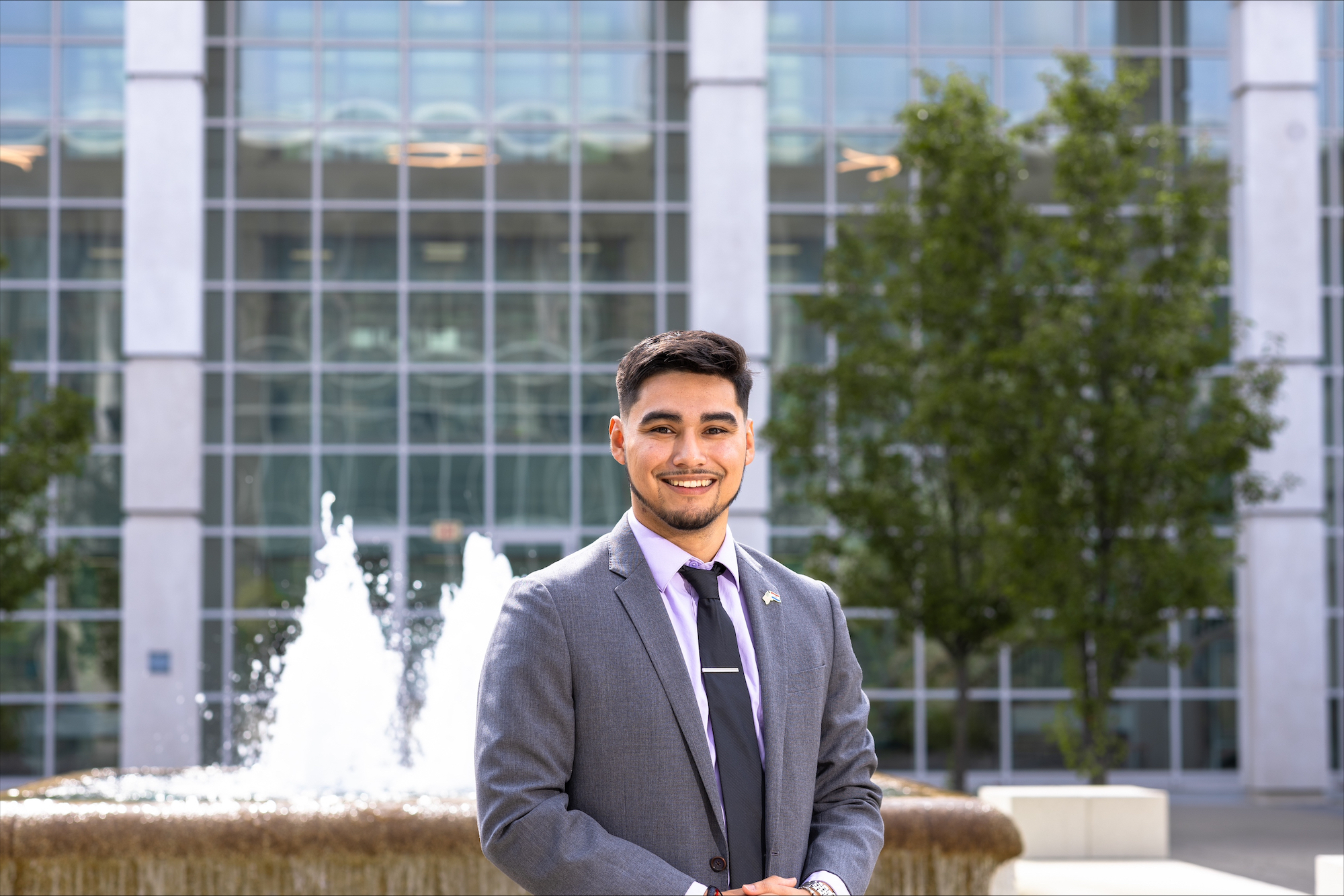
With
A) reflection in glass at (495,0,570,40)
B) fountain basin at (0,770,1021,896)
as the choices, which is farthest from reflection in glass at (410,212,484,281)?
fountain basin at (0,770,1021,896)

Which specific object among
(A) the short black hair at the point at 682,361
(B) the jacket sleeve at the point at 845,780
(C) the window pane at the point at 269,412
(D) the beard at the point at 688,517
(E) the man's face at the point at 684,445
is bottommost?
(B) the jacket sleeve at the point at 845,780

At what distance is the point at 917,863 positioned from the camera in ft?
23.1

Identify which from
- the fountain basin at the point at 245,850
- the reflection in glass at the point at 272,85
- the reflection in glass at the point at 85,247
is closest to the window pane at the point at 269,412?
the reflection in glass at the point at 85,247

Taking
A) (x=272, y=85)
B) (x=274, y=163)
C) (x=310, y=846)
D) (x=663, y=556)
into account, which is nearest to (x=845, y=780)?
(x=663, y=556)

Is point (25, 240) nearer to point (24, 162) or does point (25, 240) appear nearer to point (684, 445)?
point (24, 162)

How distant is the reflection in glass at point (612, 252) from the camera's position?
20.3 meters

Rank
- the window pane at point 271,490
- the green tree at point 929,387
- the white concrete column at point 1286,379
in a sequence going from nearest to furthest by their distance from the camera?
the green tree at point 929,387 → the white concrete column at point 1286,379 → the window pane at point 271,490

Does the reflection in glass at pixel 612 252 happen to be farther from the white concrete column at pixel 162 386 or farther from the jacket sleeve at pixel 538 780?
the jacket sleeve at pixel 538 780

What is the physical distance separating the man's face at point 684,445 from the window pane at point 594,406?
1726 cm

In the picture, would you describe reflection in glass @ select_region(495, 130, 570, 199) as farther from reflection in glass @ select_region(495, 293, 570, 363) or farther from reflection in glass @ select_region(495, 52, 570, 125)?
reflection in glass @ select_region(495, 293, 570, 363)

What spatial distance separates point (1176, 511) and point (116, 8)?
1522cm

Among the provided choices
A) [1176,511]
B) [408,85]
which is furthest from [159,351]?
[1176,511]

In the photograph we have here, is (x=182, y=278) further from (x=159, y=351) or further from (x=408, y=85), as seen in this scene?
(x=408, y=85)

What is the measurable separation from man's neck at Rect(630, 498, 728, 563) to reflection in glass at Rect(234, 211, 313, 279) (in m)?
18.2
